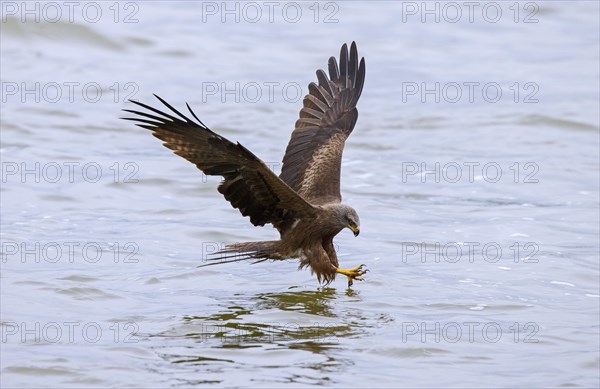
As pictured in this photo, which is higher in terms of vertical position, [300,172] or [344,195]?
[300,172]

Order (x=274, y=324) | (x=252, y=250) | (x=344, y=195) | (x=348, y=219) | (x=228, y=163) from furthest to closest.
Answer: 1. (x=344, y=195)
2. (x=252, y=250)
3. (x=348, y=219)
4. (x=274, y=324)
5. (x=228, y=163)

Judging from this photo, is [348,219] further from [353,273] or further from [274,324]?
[274,324]

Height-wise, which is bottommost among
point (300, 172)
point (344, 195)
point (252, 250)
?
point (252, 250)

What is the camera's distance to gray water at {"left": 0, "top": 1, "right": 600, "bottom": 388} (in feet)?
27.8

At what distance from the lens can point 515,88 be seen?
719 inches

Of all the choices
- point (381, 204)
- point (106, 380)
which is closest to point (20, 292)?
point (106, 380)

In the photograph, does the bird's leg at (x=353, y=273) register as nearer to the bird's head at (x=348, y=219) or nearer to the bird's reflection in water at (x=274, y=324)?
the bird's reflection in water at (x=274, y=324)

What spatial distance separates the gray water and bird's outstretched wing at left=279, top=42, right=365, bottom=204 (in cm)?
87

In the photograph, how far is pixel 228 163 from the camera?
893 centimetres

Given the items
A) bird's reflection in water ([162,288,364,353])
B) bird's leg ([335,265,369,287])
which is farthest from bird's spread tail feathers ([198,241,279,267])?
bird's leg ([335,265,369,287])

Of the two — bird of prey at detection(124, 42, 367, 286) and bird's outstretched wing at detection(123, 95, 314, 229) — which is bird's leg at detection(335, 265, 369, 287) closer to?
bird of prey at detection(124, 42, 367, 286)

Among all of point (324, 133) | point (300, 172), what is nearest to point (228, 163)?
point (300, 172)

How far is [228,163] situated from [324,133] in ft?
7.57

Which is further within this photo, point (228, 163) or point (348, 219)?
point (348, 219)
